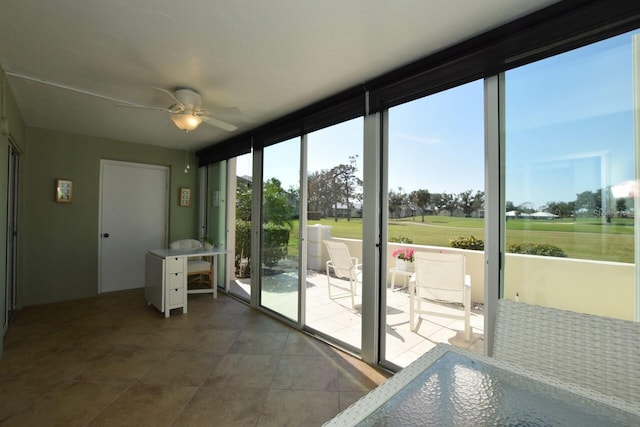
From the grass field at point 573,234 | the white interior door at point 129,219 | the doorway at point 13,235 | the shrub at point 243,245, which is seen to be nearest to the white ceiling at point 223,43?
the doorway at point 13,235

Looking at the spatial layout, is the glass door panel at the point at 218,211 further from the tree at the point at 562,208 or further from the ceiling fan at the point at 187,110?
the tree at the point at 562,208

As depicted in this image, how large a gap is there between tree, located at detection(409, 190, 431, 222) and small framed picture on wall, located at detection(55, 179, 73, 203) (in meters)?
4.80

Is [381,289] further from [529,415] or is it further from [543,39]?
[543,39]

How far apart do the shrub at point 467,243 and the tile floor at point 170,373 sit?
125 centimetres

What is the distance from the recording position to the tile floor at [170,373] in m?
1.87

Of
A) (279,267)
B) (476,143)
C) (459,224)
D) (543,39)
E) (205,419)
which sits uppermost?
(543,39)

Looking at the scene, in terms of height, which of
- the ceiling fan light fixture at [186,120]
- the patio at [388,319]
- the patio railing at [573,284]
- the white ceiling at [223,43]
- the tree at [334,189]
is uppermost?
the white ceiling at [223,43]

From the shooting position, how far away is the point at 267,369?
240cm

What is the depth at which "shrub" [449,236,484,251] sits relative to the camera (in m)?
2.26

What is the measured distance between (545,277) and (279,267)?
2.73 metres

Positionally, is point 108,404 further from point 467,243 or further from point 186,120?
point 467,243

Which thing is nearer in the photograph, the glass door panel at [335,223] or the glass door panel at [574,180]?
the glass door panel at [574,180]

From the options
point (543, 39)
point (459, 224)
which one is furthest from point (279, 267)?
point (543, 39)

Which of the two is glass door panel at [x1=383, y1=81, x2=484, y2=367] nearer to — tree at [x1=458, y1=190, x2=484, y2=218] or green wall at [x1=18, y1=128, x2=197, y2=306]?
tree at [x1=458, y1=190, x2=484, y2=218]
